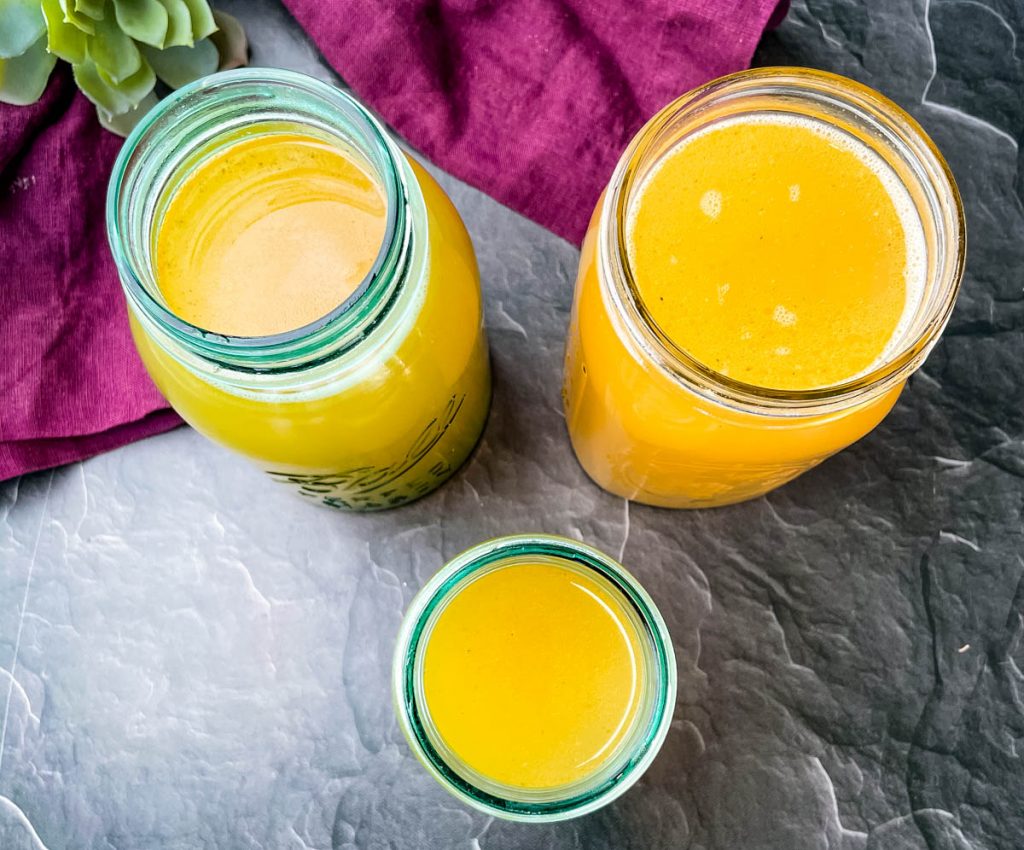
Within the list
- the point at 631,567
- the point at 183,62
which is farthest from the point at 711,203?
the point at 183,62

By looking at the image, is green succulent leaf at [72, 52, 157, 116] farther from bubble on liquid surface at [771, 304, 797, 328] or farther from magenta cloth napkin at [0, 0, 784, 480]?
bubble on liquid surface at [771, 304, 797, 328]

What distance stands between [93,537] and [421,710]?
14.6 inches

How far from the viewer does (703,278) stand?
0.55 metres

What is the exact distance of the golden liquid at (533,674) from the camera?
0.66m

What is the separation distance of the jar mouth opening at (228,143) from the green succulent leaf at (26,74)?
255 mm

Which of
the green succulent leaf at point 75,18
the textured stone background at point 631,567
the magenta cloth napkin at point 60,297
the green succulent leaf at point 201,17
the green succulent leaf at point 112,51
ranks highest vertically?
the green succulent leaf at point 75,18

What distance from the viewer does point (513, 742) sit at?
66cm

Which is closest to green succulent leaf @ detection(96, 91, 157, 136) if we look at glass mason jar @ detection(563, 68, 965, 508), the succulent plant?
the succulent plant

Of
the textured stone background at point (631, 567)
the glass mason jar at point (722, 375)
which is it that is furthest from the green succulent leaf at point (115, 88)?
the glass mason jar at point (722, 375)

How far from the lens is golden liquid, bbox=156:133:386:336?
0.57 meters

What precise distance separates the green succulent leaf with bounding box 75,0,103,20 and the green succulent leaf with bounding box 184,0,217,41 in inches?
2.5

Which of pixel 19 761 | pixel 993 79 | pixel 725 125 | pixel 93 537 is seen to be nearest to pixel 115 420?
pixel 93 537

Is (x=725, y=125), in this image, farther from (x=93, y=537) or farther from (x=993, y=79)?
(x=93, y=537)

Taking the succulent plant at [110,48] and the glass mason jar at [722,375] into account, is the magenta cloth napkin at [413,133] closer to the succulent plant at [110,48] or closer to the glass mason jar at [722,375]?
the succulent plant at [110,48]
